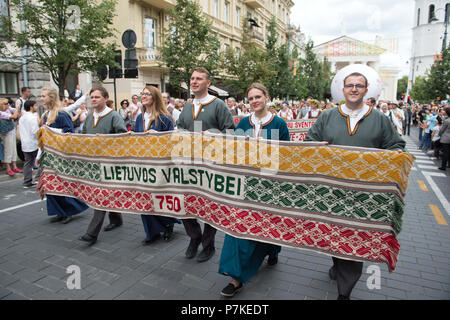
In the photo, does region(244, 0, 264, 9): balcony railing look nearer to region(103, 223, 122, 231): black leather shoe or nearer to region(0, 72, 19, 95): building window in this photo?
region(0, 72, 19, 95): building window

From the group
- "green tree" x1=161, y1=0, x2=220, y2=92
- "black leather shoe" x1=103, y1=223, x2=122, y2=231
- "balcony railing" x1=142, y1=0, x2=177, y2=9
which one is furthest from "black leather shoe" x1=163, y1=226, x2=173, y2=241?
"balcony railing" x1=142, y1=0, x2=177, y2=9

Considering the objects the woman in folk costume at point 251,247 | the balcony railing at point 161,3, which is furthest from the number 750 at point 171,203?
the balcony railing at point 161,3

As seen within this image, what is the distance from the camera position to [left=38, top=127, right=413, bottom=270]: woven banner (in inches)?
106

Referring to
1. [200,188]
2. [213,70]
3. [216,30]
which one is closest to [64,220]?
[200,188]

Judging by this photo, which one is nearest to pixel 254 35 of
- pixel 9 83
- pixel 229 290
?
pixel 9 83

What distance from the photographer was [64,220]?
5.20 m

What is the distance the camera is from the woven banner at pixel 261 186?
270 centimetres

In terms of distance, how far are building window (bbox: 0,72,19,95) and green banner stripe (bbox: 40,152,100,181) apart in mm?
12117

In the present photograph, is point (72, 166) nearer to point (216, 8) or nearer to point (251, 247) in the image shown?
point (251, 247)

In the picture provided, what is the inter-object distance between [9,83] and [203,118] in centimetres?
1415

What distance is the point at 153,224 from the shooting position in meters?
4.39

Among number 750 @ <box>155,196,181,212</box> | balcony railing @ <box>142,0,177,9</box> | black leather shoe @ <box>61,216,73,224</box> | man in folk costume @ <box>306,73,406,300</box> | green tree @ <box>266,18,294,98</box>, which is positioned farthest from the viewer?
green tree @ <box>266,18,294,98</box>

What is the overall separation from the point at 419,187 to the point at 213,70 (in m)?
13.7

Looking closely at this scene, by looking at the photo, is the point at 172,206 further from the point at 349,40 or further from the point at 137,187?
the point at 349,40
